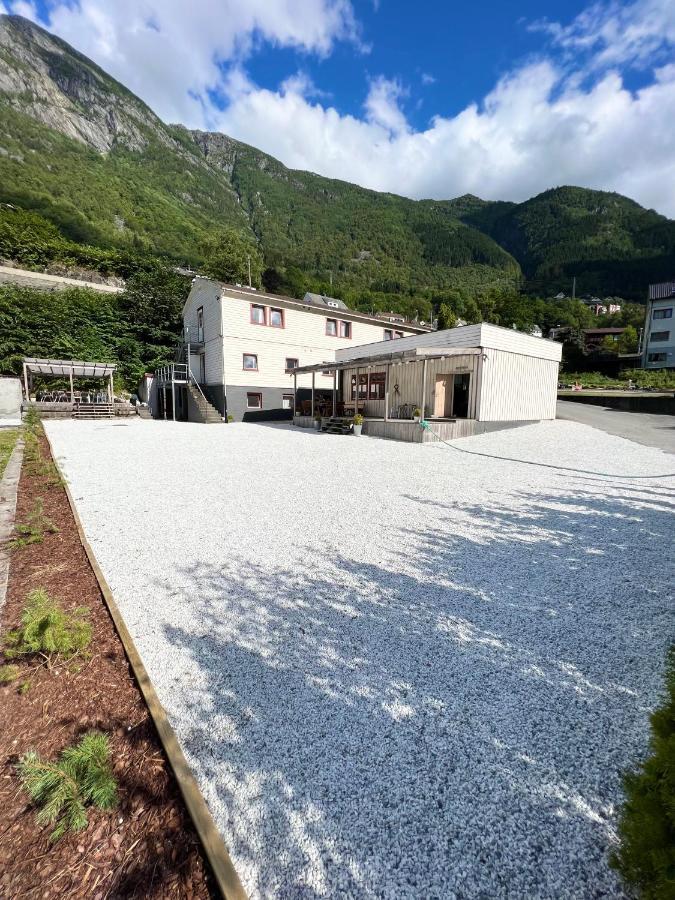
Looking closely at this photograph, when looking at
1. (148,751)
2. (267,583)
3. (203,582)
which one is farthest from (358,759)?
(203,582)

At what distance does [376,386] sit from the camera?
19906 mm

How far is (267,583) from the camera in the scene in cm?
366

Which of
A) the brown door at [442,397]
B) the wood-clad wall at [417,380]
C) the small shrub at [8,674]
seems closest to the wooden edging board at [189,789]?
the small shrub at [8,674]

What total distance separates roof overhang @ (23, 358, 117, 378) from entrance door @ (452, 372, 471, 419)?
2070cm

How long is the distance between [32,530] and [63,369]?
23.7 metres

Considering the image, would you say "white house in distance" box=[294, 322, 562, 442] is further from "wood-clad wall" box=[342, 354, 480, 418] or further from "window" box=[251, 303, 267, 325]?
"window" box=[251, 303, 267, 325]

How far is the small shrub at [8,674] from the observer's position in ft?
7.58

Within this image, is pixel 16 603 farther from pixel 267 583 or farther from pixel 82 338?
pixel 82 338

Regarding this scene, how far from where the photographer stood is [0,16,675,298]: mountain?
62.2 meters

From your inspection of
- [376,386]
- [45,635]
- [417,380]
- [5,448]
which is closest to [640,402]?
[417,380]

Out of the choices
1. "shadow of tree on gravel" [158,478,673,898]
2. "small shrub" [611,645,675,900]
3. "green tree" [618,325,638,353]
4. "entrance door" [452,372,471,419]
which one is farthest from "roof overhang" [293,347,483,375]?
"green tree" [618,325,638,353]

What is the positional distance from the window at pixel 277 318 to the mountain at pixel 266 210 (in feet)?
126

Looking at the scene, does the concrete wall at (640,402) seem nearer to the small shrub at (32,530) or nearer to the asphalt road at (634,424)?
the asphalt road at (634,424)

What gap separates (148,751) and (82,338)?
3278 cm
